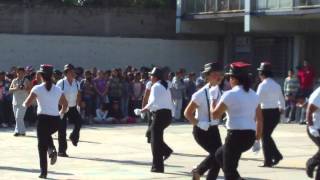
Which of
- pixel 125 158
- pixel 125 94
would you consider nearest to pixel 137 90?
pixel 125 94

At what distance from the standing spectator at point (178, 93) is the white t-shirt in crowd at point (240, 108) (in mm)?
16589

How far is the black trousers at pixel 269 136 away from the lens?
43.6ft

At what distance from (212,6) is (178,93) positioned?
7.74 metres

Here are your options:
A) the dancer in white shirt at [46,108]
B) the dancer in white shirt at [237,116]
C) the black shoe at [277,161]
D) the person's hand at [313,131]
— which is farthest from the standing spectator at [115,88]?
the dancer in white shirt at [237,116]

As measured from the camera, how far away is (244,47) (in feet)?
114

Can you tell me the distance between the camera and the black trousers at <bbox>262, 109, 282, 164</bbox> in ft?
43.6

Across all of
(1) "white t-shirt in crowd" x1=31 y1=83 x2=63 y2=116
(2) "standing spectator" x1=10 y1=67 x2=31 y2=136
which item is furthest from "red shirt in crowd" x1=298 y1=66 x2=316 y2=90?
(1) "white t-shirt in crowd" x1=31 y1=83 x2=63 y2=116

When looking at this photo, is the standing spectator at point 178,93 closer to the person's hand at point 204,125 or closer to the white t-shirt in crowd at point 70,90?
the white t-shirt in crowd at point 70,90

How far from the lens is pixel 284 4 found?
2877 centimetres

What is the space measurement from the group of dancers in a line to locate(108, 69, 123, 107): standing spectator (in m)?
10.3

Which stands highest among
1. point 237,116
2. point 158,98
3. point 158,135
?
point 237,116

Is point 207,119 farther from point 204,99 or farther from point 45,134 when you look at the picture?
point 45,134

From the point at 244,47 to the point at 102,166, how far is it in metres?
22.3

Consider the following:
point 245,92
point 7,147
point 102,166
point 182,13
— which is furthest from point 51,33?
point 245,92
